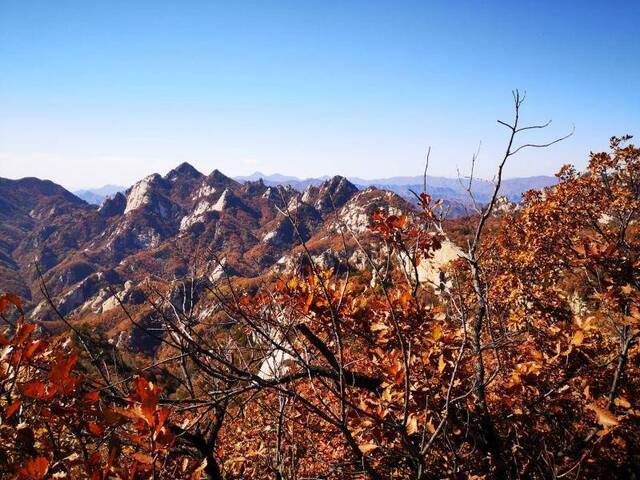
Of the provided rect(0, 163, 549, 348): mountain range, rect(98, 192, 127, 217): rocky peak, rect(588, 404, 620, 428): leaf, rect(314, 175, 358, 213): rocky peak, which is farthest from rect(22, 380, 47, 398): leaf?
rect(98, 192, 127, 217): rocky peak

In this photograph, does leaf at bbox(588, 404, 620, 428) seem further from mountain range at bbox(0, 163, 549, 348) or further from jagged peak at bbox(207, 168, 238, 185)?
jagged peak at bbox(207, 168, 238, 185)

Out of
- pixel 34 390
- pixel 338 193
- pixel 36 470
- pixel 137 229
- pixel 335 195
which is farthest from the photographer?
pixel 137 229

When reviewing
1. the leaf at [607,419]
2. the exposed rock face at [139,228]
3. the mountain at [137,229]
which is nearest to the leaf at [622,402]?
the leaf at [607,419]

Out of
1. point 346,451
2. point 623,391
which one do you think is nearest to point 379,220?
point 623,391

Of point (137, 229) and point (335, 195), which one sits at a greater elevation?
point (335, 195)

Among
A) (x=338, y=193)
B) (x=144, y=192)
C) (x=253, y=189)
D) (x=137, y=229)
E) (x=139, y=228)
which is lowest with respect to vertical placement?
(x=137, y=229)

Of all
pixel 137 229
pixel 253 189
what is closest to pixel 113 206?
pixel 137 229

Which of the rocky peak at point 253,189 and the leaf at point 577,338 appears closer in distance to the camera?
the leaf at point 577,338

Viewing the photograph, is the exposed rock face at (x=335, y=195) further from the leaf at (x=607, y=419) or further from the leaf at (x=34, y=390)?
the leaf at (x=34, y=390)

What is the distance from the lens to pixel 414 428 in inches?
90.4

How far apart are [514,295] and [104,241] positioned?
182 meters

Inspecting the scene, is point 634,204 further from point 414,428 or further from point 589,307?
point 589,307

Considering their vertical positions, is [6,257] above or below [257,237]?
below

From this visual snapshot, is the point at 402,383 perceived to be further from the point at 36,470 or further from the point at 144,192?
the point at 144,192
